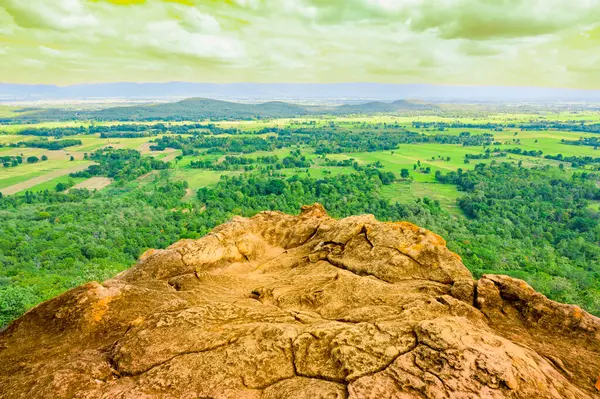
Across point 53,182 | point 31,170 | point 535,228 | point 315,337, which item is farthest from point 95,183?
point 315,337

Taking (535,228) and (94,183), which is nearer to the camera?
(535,228)

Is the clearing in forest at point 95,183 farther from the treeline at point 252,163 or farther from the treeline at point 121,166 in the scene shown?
the treeline at point 252,163

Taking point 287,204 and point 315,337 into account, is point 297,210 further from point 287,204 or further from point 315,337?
point 315,337

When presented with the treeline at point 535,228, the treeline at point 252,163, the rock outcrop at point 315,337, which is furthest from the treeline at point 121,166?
the rock outcrop at point 315,337

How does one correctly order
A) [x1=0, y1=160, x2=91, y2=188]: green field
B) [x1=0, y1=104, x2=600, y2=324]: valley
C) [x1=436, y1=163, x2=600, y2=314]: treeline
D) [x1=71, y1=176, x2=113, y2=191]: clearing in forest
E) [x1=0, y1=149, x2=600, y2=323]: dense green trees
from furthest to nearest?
[x1=0, y1=160, x2=91, y2=188]: green field → [x1=71, y1=176, x2=113, y2=191]: clearing in forest → [x1=0, y1=104, x2=600, y2=324]: valley → [x1=436, y1=163, x2=600, y2=314]: treeline → [x1=0, y1=149, x2=600, y2=323]: dense green trees

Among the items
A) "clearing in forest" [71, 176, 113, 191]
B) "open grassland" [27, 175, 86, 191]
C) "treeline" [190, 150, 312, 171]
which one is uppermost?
"treeline" [190, 150, 312, 171]

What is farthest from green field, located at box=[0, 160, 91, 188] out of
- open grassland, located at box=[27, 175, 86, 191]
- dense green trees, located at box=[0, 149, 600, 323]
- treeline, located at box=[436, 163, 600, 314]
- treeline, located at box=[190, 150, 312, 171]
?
treeline, located at box=[436, 163, 600, 314]

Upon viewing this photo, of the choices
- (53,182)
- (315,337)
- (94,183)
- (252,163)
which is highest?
(315,337)

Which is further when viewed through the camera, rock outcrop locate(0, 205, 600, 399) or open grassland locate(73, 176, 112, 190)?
open grassland locate(73, 176, 112, 190)

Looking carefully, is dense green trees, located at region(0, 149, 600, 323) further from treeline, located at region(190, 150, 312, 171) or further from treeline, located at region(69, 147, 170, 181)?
treeline, located at region(190, 150, 312, 171)
